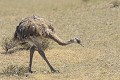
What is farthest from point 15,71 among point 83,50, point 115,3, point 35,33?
point 115,3

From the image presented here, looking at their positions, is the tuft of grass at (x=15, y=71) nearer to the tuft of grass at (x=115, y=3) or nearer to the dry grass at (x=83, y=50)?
the dry grass at (x=83, y=50)

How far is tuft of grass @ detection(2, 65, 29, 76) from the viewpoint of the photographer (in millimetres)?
12343

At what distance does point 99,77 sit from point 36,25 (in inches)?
89.7

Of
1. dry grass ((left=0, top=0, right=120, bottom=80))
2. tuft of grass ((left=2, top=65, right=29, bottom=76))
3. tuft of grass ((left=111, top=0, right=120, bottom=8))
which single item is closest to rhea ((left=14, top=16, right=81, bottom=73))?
tuft of grass ((left=2, top=65, right=29, bottom=76))

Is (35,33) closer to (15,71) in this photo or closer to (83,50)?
(15,71)

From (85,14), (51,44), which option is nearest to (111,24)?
(85,14)

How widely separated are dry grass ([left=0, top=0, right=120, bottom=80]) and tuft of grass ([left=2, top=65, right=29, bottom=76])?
306mm

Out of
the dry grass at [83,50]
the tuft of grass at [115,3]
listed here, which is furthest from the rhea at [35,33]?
the tuft of grass at [115,3]

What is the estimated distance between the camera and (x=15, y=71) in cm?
1248

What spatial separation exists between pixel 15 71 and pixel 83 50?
433 cm

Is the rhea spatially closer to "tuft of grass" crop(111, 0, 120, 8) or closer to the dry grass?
the dry grass

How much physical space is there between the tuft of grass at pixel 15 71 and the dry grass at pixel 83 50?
1.00 ft

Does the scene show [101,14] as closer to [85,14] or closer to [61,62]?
[85,14]

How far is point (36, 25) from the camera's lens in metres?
12.3
